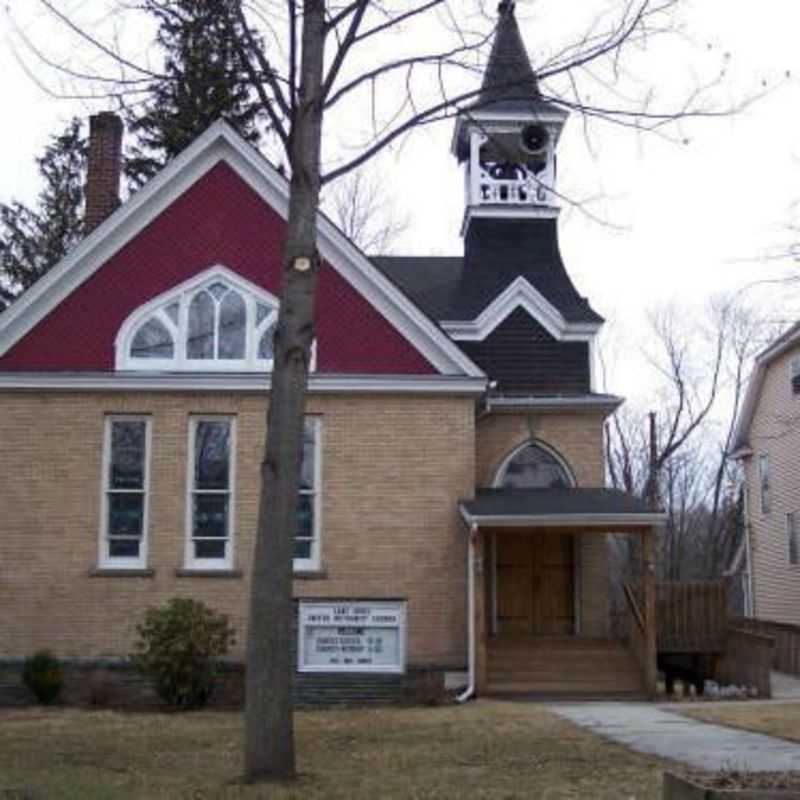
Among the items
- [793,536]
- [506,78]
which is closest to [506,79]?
[506,78]

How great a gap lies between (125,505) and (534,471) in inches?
299

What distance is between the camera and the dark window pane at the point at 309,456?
21812mm

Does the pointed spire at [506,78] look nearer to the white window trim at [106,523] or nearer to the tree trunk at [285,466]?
the tree trunk at [285,466]

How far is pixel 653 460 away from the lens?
47.8 m

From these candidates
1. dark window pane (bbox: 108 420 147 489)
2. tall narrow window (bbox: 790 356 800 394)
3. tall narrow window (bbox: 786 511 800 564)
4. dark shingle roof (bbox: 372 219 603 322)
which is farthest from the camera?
tall narrow window (bbox: 786 511 800 564)

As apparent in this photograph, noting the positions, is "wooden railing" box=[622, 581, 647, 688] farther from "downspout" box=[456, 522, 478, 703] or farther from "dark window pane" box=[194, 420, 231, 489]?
"dark window pane" box=[194, 420, 231, 489]

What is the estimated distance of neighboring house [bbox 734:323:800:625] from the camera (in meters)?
29.8

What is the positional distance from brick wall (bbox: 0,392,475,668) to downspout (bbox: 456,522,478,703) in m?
0.47

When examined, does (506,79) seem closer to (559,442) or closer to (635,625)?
(635,625)

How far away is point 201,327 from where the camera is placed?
22.1m

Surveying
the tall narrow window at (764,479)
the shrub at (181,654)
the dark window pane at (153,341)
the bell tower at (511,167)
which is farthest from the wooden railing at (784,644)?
the dark window pane at (153,341)

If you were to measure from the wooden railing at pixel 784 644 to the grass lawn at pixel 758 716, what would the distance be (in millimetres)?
8835

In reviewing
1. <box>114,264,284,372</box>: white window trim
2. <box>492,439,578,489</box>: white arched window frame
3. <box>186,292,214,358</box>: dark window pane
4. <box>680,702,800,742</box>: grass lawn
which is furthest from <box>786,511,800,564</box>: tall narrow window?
<box>186,292,214,358</box>: dark window pane

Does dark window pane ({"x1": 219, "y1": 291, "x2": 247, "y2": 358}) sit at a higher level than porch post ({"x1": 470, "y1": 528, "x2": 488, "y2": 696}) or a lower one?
higher
